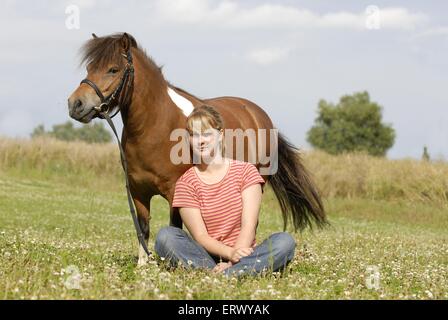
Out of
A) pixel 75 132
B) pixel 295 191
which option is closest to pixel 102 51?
pixel 295 191

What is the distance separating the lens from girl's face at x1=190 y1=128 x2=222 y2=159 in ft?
21.5

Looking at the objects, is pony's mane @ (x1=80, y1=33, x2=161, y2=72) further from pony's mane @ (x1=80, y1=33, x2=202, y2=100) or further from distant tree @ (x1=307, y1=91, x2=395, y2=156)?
distant tree @ (x1=307, y1=91, x2=395, y2=156)

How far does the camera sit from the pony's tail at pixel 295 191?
35.4 ft

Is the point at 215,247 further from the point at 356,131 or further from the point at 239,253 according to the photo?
the point at 356,131

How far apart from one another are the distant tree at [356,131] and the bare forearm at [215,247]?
5923 cm

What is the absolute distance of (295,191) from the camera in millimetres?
10812

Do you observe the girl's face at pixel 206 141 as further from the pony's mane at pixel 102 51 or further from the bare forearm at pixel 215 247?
the pony's mane at pixel 102 51

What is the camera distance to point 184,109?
27.7 ft

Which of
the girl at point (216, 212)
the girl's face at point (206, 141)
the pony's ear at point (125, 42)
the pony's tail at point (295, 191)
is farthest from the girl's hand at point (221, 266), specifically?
the pony's tail at point (295, 191)

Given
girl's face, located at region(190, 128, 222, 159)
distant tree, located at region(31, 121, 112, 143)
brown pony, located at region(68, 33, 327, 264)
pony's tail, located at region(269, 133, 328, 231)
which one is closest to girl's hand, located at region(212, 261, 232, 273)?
girl's face, located at region(190, 128, 222, 159)

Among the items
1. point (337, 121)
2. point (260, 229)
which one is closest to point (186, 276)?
point (260, 229)

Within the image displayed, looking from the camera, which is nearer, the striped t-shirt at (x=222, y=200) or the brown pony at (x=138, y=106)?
the striped t-shirt at (x=222, y=200)
